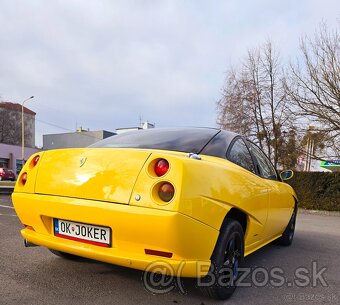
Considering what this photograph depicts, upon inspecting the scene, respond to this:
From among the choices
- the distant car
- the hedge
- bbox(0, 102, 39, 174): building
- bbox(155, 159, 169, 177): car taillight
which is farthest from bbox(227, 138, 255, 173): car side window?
bbox(0, 102, 39, 174): building

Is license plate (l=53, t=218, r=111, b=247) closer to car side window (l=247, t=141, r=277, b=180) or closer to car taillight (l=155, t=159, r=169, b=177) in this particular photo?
car taillight (l=155, t=159, r=169, b=177)

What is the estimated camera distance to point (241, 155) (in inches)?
149

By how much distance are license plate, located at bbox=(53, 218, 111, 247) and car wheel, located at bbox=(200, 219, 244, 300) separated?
0.85 m

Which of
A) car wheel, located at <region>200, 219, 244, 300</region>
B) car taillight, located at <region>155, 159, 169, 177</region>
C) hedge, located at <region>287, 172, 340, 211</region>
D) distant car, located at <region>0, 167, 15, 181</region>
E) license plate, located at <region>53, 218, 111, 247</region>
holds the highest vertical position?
car taillight, located at <region>155, 159, 169, 177</region>

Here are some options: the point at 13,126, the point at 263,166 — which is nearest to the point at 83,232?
the point at 263,166

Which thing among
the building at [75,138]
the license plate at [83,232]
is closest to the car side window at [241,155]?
the license plate at [83,232]

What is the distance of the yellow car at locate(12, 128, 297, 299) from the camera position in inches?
100

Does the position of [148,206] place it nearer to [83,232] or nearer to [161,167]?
[161,167]

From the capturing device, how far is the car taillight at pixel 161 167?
8.71 ft

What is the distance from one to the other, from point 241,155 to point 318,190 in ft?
35.3

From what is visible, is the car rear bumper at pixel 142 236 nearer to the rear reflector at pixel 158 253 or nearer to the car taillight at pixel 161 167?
the rear reflector at pixel 158 253

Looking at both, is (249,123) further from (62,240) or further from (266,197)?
(62,240)

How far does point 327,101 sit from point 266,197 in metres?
14.3

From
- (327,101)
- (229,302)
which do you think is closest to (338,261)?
(229,302)
